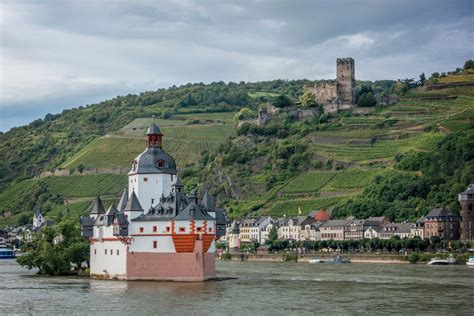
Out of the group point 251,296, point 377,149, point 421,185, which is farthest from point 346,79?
point 251,296

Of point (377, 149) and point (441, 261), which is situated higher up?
point (377, 149)

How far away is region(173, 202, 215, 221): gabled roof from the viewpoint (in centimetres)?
6494

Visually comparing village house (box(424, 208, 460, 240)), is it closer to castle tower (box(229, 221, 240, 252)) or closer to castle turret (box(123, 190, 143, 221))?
castle tower (box(229, 221, 240, 252))

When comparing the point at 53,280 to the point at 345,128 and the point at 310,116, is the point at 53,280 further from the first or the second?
the point at 310,116

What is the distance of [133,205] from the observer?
67875 mm

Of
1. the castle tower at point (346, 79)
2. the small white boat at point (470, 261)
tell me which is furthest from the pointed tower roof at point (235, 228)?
the small white boat at point (470, 261)

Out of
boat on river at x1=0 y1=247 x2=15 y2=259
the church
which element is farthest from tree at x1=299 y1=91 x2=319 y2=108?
the church

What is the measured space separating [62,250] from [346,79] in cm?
11076

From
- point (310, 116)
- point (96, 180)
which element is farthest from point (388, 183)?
point (96, 180)

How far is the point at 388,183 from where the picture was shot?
13100 centimetres

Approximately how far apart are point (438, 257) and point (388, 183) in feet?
98.2

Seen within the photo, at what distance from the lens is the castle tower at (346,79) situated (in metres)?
180

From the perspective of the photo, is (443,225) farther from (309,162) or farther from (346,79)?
(346,79)

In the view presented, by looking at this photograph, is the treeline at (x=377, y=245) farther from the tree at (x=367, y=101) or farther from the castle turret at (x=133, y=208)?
the castle turret at (x=133, y=208)
